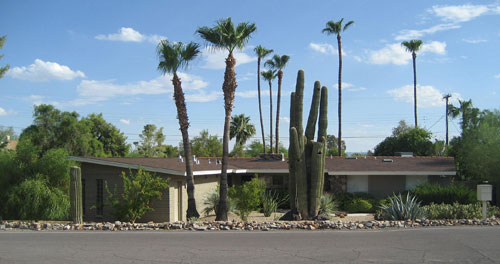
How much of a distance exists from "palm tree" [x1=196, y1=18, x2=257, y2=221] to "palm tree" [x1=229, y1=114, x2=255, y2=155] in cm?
3127

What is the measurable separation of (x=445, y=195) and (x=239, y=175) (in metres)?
11.4

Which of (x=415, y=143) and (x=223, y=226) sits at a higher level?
(x=415, y=143)

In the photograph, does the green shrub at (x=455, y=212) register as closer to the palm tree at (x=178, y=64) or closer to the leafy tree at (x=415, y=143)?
the palm tree at (x=178, y=64)

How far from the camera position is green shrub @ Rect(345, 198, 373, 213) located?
23.8 meters

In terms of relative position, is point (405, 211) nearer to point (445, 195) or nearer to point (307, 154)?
point (307, 154)

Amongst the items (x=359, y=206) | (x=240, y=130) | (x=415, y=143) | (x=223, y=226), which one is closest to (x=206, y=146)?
(x=240, y=130)

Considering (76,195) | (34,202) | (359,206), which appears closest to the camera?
(76,195)

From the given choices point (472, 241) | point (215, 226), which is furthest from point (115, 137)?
point (472, 241)

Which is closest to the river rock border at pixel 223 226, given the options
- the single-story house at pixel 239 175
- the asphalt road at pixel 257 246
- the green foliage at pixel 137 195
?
the asphalt road at pixel 257 246

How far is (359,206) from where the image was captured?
2386 cm

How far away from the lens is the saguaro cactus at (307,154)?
698 inches

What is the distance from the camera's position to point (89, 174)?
816 inches

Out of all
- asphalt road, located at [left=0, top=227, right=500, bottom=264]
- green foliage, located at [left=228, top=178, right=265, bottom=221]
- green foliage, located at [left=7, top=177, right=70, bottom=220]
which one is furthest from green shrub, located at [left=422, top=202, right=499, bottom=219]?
green foliage, located at [left=7, top=177, right=70, bottom=220]

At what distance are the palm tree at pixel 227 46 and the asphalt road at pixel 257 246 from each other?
5760mm
